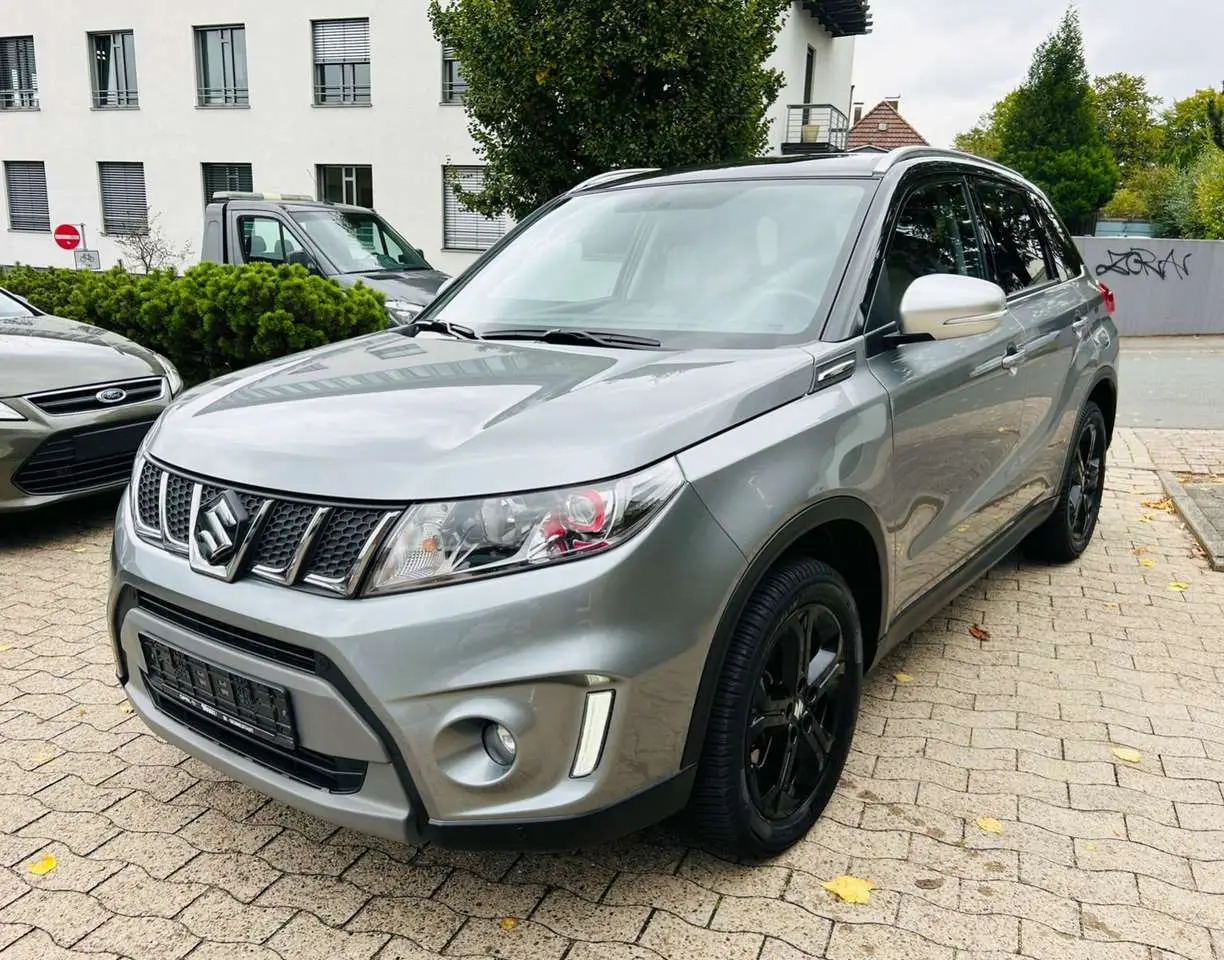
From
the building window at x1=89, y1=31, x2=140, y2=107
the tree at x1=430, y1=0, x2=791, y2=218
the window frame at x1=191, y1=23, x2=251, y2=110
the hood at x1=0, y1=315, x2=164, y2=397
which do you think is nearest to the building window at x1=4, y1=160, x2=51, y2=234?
the building window at x1=89, y1=31, x2=140, y2=107

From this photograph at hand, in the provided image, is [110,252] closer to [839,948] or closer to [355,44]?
[355,44]

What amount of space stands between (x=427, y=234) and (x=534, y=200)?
12415 millimetres

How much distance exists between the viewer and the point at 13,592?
15.6 feet

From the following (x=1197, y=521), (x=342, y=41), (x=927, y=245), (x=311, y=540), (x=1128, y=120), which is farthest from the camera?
(x=1128, y=120)

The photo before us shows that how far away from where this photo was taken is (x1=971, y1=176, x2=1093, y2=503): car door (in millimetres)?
4039

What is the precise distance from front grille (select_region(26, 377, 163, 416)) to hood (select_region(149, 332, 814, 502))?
2755 mm

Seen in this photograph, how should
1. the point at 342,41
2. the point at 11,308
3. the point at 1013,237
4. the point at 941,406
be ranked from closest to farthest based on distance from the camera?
1. the point at 941,406
2. the point at 1013,237
3. the point at 11,308
4. the point at 342,41

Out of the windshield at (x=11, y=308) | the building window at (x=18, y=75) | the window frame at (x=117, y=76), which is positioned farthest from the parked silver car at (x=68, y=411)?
the building window at (x=18, y=75)

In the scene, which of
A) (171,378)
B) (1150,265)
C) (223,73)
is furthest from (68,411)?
(223,73)

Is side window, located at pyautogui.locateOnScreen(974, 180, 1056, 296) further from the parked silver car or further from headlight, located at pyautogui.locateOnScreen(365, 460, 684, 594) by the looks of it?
the parked silver car

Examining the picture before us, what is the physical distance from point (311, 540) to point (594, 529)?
59cm

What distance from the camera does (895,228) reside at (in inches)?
128

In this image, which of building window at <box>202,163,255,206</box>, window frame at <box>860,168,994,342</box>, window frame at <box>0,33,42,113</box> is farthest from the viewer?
window frame at <box>0,33,42,113</box>

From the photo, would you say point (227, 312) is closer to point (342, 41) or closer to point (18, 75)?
point (342, 41)
